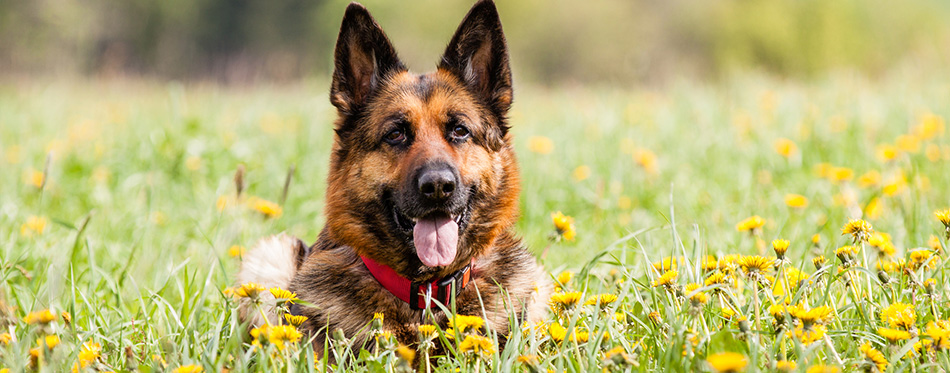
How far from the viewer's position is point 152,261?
351 cm

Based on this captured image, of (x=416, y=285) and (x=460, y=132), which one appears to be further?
(x=460, y=132)

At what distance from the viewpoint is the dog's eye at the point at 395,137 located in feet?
9.54

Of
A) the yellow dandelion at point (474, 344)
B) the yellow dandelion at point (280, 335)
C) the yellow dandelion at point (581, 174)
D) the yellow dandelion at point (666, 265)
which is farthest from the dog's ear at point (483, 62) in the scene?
the yellow dandelion at point (581, 174)

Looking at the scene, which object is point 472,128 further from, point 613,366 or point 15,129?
point 15,129

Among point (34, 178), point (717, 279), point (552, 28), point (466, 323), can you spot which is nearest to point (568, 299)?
point (466, 323)

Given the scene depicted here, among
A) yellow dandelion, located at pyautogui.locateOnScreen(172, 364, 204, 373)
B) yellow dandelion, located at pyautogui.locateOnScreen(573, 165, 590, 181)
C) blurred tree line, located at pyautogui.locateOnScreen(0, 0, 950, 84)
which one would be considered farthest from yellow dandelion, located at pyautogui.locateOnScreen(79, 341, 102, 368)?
blurred tree line, located at pyautogui.locateOnScreen(0, 0, 950, 84)

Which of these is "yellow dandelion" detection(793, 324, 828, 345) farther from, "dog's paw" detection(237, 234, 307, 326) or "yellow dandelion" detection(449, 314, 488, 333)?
"dog's paw" detection(237, 234, 307, 326)

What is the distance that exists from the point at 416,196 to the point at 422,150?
213 mm

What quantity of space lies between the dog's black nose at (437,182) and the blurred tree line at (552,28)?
21008 millimetres

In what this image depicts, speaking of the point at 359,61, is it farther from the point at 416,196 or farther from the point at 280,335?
the point at 280,335

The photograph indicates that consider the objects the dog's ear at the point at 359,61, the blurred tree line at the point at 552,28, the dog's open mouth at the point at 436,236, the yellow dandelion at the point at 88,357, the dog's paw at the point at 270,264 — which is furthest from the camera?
the blurred tree line at the point at 552,28

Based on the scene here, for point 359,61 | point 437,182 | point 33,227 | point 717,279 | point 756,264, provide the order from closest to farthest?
1. point 756,264
2. point 717,279
3. point 437,182
4. point 359,61
5. point 33,227

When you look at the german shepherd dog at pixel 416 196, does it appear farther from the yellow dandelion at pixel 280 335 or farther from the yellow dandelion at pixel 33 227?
the yellow dandelion at pixel 33 227

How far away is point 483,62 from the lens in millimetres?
3193
